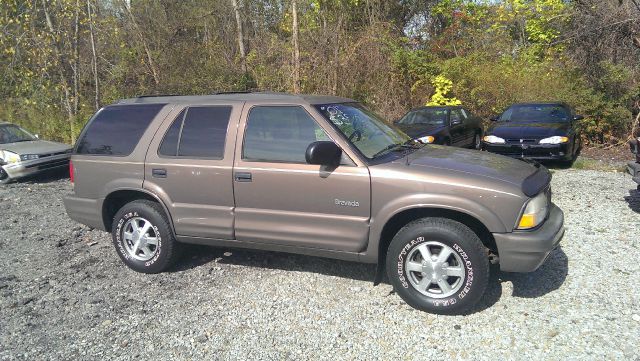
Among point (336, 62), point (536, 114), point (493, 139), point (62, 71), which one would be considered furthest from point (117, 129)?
point (62, 71)

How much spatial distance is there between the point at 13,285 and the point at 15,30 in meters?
10.8

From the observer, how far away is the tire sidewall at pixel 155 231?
14.7ft

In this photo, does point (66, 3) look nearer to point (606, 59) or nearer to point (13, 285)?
point (13, 285)

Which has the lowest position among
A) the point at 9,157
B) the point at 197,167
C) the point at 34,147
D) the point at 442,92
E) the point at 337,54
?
the point at 9,157

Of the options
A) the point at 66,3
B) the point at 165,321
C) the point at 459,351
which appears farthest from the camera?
the point at 66,3

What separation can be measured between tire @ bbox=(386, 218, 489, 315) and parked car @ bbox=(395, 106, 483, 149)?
5886 mm

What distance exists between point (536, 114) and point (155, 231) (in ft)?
30.3

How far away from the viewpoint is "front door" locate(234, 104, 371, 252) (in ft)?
12.2

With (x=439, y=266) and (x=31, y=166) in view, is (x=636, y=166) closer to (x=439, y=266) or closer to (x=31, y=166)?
(x=439, y=266)

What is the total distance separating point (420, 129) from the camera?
998 cm

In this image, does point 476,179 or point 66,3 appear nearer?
point 476,179

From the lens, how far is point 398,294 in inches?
148

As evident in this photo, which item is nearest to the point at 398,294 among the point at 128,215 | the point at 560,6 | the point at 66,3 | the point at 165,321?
the point at 165,321

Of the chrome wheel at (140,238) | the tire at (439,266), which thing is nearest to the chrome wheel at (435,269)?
the tire at (439,266)
